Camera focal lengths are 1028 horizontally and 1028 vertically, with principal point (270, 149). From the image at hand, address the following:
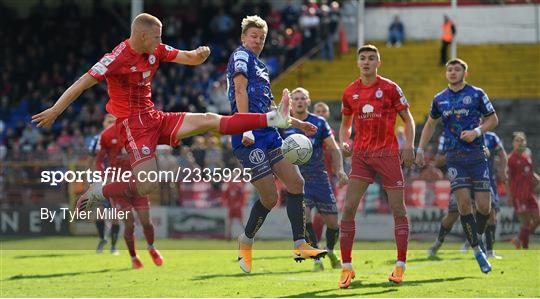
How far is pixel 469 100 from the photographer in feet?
→ 45.4

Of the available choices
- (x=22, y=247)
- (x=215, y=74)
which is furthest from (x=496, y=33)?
(x=22, y=247)

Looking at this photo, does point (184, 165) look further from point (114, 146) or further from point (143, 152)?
point (143, 152)

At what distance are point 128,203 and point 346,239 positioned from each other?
4606 mm

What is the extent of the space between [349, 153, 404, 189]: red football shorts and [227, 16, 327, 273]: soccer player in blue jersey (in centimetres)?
124

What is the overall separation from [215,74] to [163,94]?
1796mm

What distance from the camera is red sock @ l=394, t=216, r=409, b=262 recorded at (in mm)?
12305

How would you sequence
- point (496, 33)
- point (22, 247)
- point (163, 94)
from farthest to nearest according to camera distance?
point (496, 33) < point (163, 94) < point (22, 247)

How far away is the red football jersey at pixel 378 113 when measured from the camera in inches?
487

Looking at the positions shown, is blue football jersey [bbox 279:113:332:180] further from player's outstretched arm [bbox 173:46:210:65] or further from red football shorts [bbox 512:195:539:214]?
red football shorts [bbox 512:195:539:214]

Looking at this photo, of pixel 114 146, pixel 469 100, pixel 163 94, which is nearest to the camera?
pixel 469 100

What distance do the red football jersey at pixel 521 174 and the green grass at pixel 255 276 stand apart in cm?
122

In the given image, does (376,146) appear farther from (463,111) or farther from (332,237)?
(332,237)

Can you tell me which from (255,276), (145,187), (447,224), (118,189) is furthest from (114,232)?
(145,187)

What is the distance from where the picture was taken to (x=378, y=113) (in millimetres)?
12352
